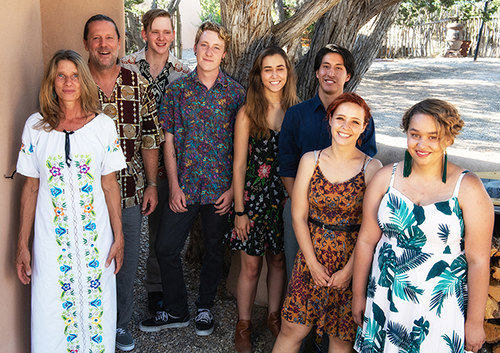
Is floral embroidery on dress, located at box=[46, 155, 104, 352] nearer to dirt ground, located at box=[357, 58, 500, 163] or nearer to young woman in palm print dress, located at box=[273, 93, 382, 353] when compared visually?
young woman in palm print dress, located at box=[273, 93, 382, 353]

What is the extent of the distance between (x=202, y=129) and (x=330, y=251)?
1257 mm

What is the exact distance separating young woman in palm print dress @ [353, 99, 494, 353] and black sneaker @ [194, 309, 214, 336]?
5.30ft

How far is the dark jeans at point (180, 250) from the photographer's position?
11.1ft

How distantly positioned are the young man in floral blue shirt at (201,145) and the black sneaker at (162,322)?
16.9 inches

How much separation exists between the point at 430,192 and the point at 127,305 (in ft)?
7.44

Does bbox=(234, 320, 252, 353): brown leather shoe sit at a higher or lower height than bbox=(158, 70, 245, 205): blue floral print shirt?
lower

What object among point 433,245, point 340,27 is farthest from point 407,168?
point 340,27

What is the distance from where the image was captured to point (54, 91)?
2656 mm

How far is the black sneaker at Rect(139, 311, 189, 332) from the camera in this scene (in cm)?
363

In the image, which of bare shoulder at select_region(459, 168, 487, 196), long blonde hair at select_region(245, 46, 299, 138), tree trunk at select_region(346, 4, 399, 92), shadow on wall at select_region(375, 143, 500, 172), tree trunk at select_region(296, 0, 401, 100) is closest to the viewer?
bare shoulder at select_region(459, 168, 487, 196)

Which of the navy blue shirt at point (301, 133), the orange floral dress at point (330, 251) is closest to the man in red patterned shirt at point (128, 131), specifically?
the navy blue shirt at point (301, 133)

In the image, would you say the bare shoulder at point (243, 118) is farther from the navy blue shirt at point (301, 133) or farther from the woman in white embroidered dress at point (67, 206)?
the woman in white embroidered dress at point (67, 206)

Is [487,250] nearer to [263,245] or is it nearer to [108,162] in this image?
[263,245]

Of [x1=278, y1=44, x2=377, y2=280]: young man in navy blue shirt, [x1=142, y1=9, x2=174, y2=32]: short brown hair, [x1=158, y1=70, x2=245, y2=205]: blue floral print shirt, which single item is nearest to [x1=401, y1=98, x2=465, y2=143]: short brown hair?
[x1=278, y1=44, x2=377, y2=280]: young man in navy blue shirt
